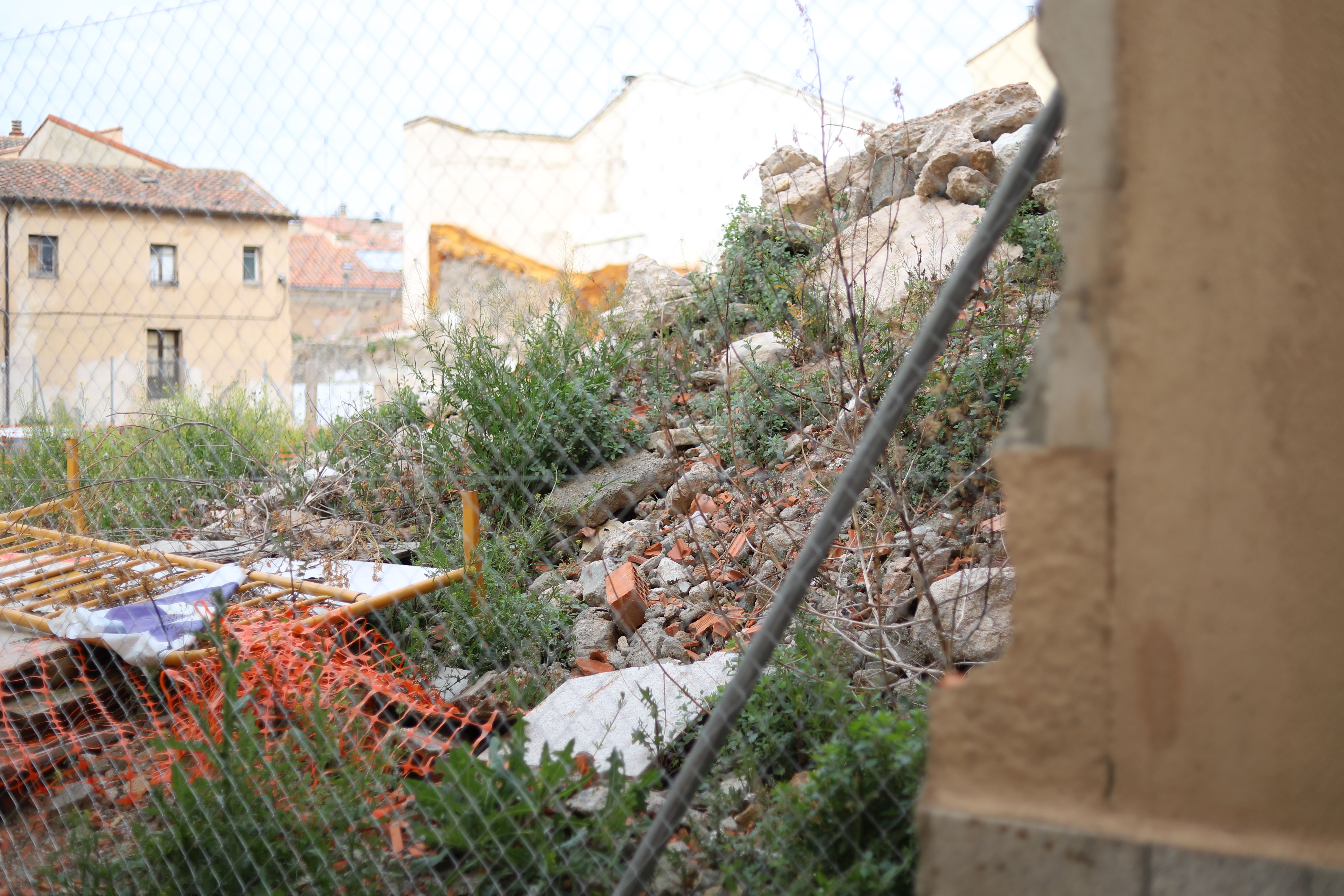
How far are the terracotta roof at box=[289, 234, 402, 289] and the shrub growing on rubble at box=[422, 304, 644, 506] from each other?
0.33m

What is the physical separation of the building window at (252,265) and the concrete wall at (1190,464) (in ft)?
11.8

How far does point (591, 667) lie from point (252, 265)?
256cm

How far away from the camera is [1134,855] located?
1151 millimetres

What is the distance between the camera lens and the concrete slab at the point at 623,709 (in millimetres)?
2318

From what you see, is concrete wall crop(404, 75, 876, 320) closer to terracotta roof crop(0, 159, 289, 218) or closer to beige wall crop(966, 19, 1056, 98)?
beige wall crop(966, 19, 1056, 98)

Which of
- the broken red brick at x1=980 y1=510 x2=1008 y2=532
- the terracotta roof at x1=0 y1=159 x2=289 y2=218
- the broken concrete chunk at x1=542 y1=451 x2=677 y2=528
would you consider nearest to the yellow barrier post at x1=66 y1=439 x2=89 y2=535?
the terracotta roof at x1=0 y1=159 x2=289 y2=218

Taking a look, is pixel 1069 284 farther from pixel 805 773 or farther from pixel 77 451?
pixel 77 451

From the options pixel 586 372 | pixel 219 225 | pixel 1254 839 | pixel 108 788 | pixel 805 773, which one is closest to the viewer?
pixel 1254 839

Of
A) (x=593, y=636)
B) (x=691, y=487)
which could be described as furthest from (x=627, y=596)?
(x=691, y=487)

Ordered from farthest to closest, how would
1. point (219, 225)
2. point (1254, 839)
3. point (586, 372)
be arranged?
point (586, 372) → point (219, 225) → point (1254, 839)

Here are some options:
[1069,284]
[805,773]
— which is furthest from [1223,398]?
[805,773]

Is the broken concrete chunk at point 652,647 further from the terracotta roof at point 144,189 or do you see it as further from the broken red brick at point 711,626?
the terracotta roof at point 144,189

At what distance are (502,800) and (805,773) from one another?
753 millimetres

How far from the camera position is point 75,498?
424cm
